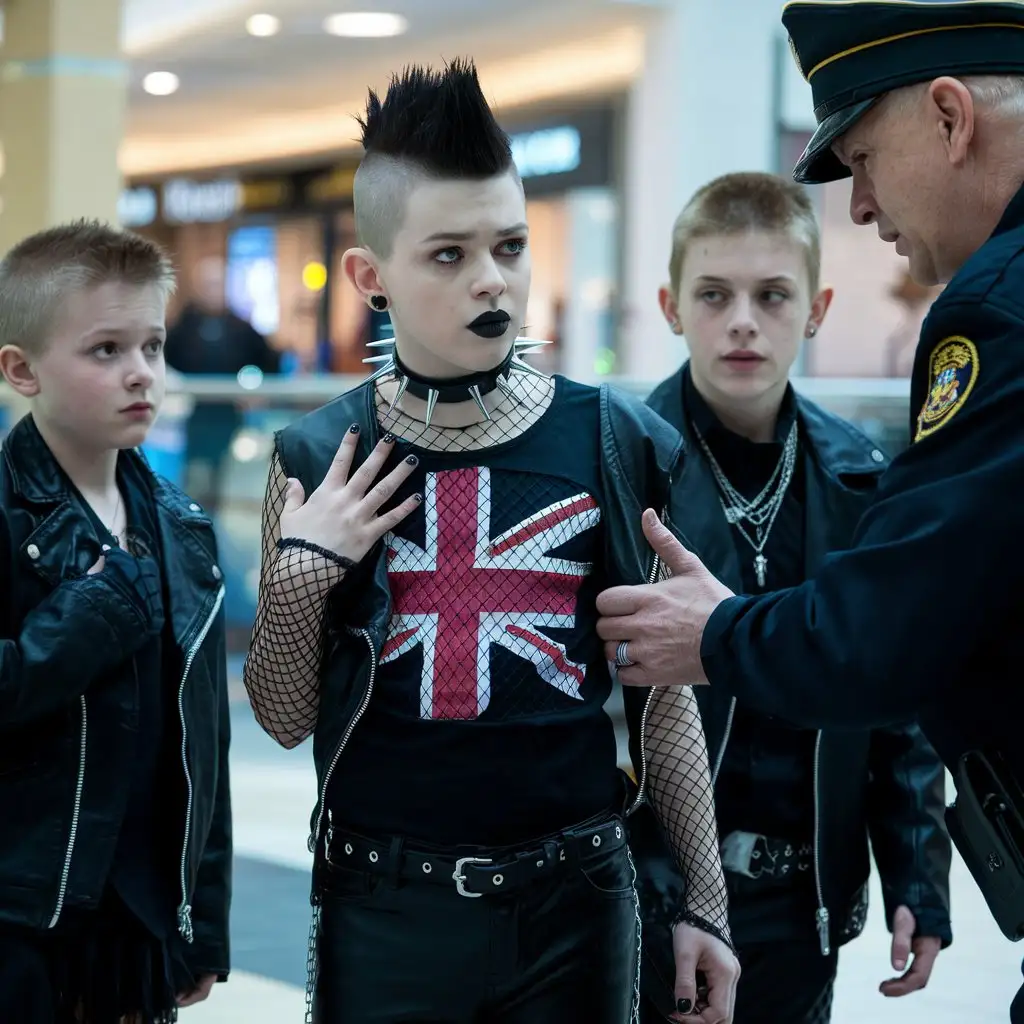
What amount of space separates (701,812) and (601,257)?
36.7 feet

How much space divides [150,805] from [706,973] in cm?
93

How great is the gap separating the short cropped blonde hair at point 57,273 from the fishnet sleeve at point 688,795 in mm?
1143

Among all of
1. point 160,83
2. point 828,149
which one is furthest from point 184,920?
point 160,83

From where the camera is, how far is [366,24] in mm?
12984

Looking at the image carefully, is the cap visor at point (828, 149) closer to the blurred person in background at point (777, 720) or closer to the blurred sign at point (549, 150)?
the blurred person in background at point (777, 720)

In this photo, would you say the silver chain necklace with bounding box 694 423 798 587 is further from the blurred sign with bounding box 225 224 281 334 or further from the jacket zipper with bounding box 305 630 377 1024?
the blurred sign with bounding box 225 224 281 334

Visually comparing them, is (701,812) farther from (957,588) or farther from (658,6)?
(658,6)

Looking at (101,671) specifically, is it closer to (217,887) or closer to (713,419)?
(217,887)

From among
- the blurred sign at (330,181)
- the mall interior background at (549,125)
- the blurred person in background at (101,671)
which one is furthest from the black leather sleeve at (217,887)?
the blurred sign at (330,181)

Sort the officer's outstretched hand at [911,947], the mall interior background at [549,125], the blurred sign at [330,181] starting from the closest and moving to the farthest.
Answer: the officer's outstretched hand at [911,947] → the mall interior background at [549,125] → the blurred sign at [330,181]

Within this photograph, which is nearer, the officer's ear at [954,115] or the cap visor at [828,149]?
the officer's ear at [954,115]

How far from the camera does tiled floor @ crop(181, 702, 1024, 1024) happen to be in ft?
14.1

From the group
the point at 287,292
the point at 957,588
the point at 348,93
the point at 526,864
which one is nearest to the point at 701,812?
the point at 526,864

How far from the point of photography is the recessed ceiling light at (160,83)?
A: 15539 mm
